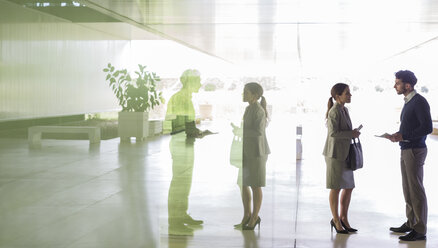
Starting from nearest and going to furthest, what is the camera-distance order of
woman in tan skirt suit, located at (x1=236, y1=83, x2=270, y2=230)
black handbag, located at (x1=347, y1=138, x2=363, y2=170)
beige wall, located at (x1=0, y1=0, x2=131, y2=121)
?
1. beige wall, located at (x1=0, y1=0, x2=131, y2=121)
2. woman in tan skirt suit, located at (x1=236, y1=83, x2=270, y2=230)
3. black handbag, located at (x1=347, y1=138, x2=363, y2=170)

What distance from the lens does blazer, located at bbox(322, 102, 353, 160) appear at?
598 centimetres

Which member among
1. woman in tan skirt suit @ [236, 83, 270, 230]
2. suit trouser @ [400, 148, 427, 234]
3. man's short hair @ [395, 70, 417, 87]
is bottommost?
suit trouser @ [400, 148, 427, 234]

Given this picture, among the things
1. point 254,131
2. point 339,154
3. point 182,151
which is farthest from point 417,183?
point 182,151

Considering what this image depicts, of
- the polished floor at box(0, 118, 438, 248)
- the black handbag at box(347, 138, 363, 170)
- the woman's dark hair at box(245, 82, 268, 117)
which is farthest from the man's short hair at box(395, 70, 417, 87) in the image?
the woman's dark hair at box(245, 82, 268, 117)

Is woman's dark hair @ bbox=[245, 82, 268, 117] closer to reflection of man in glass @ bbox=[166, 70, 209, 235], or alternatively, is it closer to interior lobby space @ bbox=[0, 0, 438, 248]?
interior lobby space @ bbox=[0, 0, 438, 248]

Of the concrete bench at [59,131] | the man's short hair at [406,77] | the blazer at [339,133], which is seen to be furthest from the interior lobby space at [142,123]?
the man's short hair at [406,77]

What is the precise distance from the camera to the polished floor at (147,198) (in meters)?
1.38

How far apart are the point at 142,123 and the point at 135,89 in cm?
16

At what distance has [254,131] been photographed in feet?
11.4

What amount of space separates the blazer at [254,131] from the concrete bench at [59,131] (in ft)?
5.49

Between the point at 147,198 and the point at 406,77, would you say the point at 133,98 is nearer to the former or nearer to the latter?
the point at 147,198

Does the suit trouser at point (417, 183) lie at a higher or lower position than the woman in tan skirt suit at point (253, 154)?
lower

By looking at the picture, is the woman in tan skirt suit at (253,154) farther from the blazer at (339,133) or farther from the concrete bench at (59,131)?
the blazer at (339,133)

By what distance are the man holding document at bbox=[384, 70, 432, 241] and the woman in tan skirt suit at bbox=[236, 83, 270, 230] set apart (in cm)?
254
